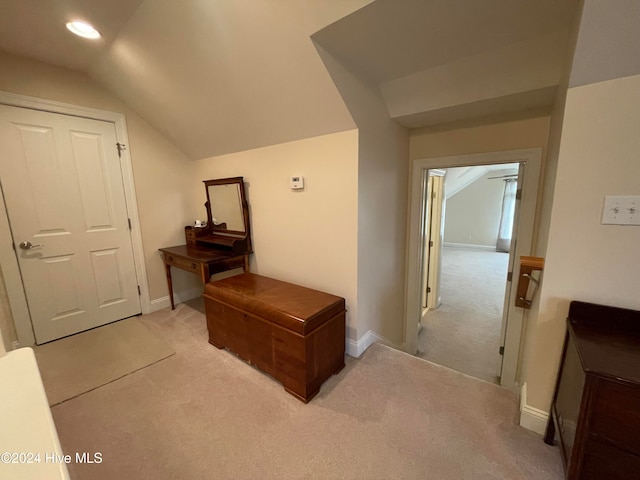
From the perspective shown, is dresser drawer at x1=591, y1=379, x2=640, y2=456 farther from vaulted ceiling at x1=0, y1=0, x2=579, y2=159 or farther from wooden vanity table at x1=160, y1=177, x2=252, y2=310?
wooden vanity table at x1=160, y1=177, x2=252, y2=310

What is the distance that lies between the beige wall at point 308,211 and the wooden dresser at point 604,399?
126 centimetres

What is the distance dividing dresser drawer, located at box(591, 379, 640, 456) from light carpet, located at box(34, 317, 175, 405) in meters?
2.64

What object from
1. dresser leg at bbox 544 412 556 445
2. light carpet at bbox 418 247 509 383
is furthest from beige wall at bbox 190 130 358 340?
light carpet at bbox 418 247 509 383

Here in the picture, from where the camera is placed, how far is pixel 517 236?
212 cm

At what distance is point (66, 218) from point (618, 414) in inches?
151

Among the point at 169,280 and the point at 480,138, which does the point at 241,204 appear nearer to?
the point at 169,280

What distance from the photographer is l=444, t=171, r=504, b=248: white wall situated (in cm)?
738

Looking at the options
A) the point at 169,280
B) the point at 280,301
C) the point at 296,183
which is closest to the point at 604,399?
the point at 280,301

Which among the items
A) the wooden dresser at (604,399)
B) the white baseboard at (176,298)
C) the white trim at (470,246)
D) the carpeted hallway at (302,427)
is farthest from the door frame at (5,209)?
the white trim at (470,246)

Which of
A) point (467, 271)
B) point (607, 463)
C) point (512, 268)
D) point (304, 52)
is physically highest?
point (304, 52)

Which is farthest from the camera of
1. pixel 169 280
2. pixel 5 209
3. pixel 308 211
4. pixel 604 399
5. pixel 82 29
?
pixel 169 280

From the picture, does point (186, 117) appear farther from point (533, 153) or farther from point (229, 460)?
point (533, 153)

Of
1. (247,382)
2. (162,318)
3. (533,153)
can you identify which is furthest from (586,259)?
(162,318)

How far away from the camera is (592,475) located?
0.96m
